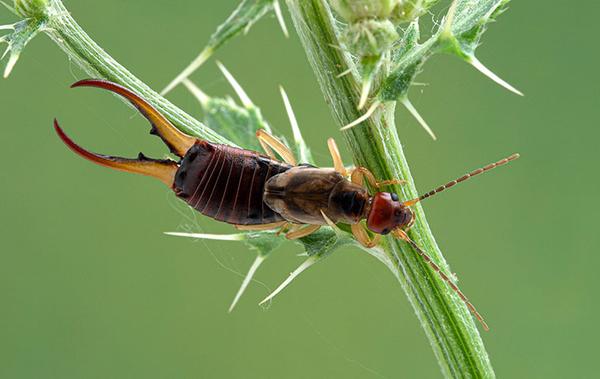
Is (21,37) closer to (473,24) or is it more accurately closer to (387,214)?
(387,214)

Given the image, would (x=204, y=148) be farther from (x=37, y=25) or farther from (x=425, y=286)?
(x=425, y=286)

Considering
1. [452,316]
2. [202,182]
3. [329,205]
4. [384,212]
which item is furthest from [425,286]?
[202,182]

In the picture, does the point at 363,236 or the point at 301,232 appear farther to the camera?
the point at 301,232

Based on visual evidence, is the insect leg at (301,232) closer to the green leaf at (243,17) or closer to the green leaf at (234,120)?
the green leaf at (234,120)

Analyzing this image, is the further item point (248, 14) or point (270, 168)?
point (270, 168)

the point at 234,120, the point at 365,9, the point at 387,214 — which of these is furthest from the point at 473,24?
the point at 234,120
